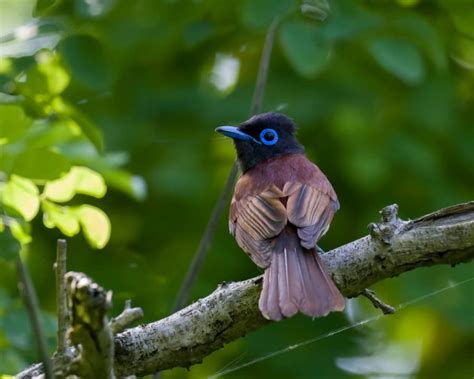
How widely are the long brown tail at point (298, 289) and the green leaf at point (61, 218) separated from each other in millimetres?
956

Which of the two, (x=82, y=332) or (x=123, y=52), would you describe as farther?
(x=123, y=52)

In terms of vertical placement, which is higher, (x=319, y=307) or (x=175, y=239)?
(x=175, y=239)

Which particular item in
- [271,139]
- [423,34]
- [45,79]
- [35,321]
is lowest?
[35,321]

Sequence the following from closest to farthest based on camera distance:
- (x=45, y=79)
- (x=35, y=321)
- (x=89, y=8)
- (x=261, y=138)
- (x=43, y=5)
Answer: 1. (x=35, y=321)
2. (x=43, y=5)
3. (x=45, y=79)
4. (x=89, y=8)
5. (x=261, y=138)

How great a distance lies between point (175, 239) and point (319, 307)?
131 inches

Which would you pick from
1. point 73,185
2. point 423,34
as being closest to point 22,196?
point 73,185

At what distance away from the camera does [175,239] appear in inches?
289

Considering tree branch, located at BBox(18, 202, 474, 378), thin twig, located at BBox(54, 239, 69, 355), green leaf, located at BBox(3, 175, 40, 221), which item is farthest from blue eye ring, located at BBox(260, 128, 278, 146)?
thin twig, located at BBox(54, 239, 69, 355)

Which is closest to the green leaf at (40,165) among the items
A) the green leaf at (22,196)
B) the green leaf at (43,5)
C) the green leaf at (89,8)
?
the green leaf at (22,196)

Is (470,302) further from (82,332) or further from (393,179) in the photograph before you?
(82,332)

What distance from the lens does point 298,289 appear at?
427cm

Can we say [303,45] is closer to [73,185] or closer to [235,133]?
[235,133]

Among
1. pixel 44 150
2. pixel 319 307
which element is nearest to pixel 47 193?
pixel 44 150

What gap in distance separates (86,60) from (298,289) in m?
2.07
